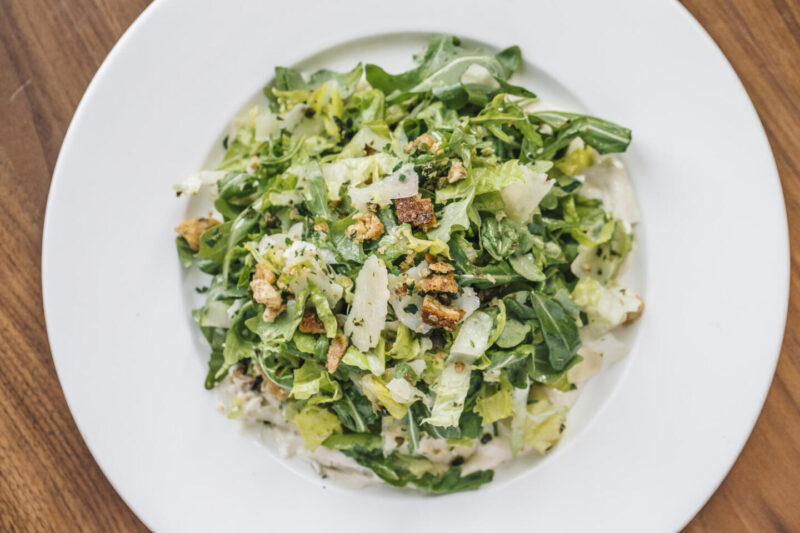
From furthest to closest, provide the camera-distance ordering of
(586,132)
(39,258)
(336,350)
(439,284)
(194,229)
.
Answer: (39,258) → (194,229) → (586,132) → (336,350) → (439,284)

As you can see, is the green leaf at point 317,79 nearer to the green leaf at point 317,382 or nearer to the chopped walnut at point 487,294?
the chopped walnut at point 487,294

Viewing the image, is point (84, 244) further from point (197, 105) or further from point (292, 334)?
point (292, 334)

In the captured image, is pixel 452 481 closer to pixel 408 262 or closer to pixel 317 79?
pixel 408 262

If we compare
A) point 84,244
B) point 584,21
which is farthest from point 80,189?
point 584,21

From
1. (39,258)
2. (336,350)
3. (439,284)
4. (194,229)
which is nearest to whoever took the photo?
(439,284)

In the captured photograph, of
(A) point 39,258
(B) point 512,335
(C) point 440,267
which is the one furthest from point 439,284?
(A) point 39,258

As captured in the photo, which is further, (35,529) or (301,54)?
(35,529)
